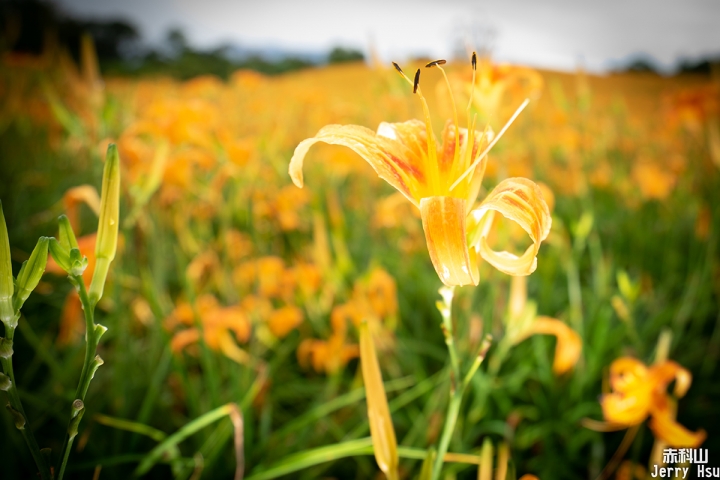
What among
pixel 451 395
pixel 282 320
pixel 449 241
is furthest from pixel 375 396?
pixel 282 320

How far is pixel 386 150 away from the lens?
0.42m

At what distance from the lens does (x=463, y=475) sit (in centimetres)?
100

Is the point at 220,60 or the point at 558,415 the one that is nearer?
the point at 558,415

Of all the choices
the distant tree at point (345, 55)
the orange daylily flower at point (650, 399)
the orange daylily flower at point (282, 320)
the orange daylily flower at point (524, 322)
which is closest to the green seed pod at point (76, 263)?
the orange daylily flower at point (524, 322)

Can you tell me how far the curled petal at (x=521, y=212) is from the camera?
368 mm

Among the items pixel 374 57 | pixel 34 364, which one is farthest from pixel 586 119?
pixel 34 364

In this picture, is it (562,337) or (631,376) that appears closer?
(631,376)

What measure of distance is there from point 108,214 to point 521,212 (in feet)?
1.25

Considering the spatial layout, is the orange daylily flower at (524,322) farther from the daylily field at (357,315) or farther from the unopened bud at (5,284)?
the unopened bud at (5,284)

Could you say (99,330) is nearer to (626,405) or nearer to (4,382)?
(4,382)

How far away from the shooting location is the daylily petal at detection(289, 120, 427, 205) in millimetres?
397

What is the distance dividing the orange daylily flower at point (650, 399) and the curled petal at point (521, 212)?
1.55 feet

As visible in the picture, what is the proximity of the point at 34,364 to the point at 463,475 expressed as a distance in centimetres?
114

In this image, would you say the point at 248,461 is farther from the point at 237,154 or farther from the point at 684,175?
the point at 684,175
